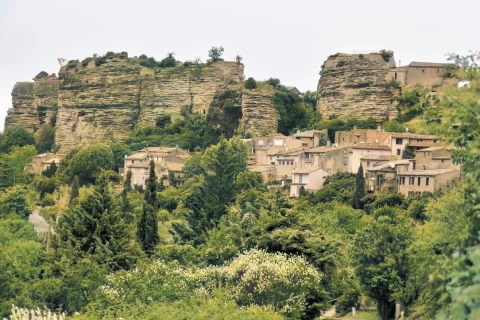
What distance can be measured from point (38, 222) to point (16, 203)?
→ 2267mm

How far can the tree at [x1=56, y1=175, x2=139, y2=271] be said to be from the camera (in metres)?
46.9

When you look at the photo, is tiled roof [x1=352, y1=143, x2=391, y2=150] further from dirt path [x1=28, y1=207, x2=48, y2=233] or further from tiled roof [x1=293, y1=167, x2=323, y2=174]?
dirt path [x1=28, y1=207, x2=48, y2=233]

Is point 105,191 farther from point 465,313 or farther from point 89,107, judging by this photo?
point 89,107

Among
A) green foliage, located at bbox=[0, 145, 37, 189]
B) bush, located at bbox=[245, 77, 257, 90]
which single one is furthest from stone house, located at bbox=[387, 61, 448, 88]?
green foliage, located at bbox=[0, 145, 37, 189]

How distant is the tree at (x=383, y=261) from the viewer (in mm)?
44125

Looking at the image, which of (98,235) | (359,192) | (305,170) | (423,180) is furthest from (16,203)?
(423,180)

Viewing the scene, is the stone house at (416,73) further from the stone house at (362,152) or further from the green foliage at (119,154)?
the green foliage at (119,154)

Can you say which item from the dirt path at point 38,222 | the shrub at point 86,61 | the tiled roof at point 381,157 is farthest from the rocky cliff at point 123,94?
the tiled roof at point 381,157

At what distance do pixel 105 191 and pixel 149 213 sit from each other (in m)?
3.90

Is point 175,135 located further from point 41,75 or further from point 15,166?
point 41,75

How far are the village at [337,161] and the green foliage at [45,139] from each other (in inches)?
1112

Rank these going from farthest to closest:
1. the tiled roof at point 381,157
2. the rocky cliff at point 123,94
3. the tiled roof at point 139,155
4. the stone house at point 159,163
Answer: the rocky cliff at point 123,94, the tiled roof at point 139,155, the stone house at point 159,163, the tiled roof at point 381,157

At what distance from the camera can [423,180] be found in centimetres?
6284

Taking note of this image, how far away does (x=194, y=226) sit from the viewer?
59.8m
